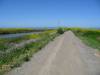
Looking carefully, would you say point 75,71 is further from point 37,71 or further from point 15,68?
point 15,68

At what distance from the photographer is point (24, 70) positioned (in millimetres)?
13242

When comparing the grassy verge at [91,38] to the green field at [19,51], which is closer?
the green field at [19,51]

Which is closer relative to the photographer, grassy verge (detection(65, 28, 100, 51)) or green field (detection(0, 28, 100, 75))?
green field (detection(0, 28, 100, 75))

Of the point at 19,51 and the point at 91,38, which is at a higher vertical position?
the point at 19,51

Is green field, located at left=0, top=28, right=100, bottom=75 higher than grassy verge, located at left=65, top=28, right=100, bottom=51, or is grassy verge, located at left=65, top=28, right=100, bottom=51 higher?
green field, located at left=0, top=28, right=100, bottom=75

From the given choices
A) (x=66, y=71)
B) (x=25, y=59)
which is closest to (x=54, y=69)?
(x=66, y=71)

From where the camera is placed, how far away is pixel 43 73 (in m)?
12.3

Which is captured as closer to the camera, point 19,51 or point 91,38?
point 19,51

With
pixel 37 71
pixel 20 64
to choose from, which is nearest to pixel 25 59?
pixel 20 64

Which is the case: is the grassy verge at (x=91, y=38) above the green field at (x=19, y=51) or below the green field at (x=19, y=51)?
below

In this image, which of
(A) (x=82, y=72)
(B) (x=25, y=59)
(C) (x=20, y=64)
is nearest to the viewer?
(A) (x=82, y=72)

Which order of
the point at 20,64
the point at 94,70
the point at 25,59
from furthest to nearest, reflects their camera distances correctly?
the point at 25,59, the point at 20,64, the point at 94,70

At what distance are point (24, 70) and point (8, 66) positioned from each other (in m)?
1.34

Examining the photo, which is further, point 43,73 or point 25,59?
point 25,59
